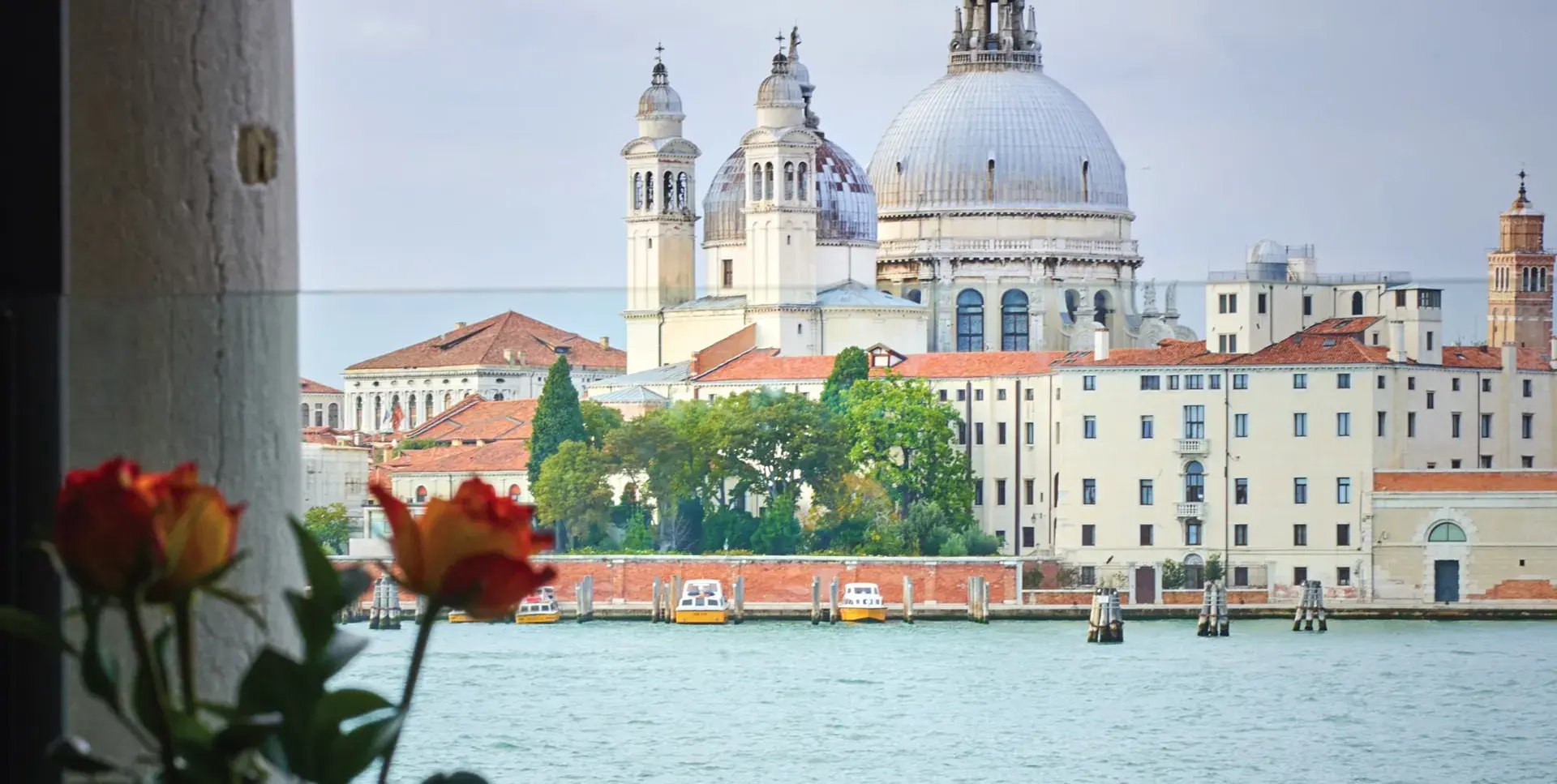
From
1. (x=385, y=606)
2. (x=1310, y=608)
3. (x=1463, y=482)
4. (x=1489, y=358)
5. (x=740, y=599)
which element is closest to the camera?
(x=385, y=606)

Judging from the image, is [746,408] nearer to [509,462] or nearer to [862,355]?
[509,462]

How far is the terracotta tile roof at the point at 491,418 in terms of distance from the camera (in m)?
3.60

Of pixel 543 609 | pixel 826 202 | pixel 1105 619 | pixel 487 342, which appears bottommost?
pixel 1105 619

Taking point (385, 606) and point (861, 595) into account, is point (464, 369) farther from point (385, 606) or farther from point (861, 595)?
point (861, 595)

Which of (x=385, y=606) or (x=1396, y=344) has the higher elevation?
(x=1396, y=344)

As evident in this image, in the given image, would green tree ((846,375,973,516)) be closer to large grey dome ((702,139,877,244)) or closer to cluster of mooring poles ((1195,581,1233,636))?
cluster of mooring poles ((1195,581,1233,636))

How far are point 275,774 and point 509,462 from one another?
308cm

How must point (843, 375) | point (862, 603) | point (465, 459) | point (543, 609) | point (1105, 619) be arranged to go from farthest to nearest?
point (1105, 619) < point (843, 375) < point (862, 603) < point (543, 609) < point (465, 459)

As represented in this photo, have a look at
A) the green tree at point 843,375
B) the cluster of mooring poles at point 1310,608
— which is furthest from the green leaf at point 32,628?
the green tree at point 843,375

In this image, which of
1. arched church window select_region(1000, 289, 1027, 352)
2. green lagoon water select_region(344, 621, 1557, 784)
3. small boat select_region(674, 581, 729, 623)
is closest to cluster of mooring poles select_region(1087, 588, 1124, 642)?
green lagoon water select_region(344, 621, 1557, 784)

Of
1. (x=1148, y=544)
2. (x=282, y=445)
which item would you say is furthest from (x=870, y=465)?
(x=282, y=445)

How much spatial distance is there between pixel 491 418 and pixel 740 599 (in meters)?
3.96

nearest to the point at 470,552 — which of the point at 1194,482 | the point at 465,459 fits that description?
the point at 465,459

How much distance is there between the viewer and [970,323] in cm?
2136
